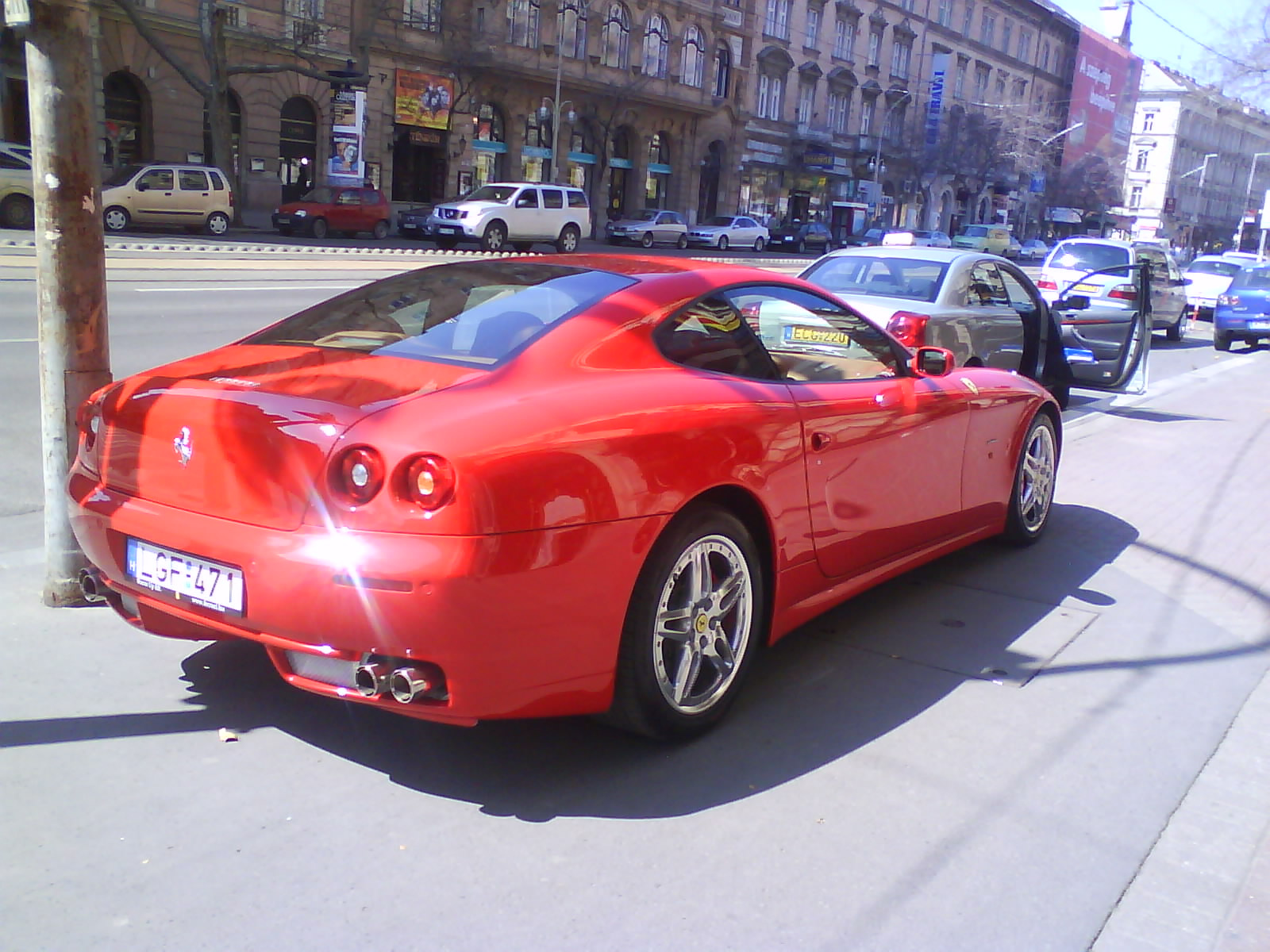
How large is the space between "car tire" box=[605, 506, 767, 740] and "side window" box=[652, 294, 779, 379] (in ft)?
1.78

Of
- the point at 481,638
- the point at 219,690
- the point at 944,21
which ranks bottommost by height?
the point at 219,690

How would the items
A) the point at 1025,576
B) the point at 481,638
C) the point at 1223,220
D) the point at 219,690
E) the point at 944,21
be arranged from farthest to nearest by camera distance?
the point at 1223,220
the point at 944,21
the point at 1025,576
the point at 219,690
the point at 481,638

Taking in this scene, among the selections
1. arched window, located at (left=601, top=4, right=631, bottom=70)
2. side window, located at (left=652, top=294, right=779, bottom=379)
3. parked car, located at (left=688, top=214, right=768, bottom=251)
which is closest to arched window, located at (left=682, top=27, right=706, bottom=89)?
arched window, located at (left=601, top=4, right=631, bottom=70)

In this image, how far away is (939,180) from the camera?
71.2 metres

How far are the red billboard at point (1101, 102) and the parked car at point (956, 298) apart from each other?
3031 inches

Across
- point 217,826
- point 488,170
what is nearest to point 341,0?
point 488,170

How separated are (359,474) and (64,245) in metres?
2.08

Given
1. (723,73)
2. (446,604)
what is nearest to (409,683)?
(446,604)

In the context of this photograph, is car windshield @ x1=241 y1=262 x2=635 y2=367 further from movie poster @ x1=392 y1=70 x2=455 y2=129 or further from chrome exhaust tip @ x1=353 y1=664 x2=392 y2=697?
movie poster @ x1=392 y1=70 x2=455 y2=129

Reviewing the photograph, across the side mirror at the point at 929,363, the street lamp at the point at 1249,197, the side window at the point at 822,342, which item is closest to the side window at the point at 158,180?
the side window at the point at 822,342

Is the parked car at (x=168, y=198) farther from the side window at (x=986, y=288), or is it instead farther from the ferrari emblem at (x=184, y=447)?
the ferrari emblem at (x=184, y=447)

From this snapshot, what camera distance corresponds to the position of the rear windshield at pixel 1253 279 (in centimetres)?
2127

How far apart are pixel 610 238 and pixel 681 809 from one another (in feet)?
133

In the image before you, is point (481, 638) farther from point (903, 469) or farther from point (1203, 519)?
point (1203, 519)
